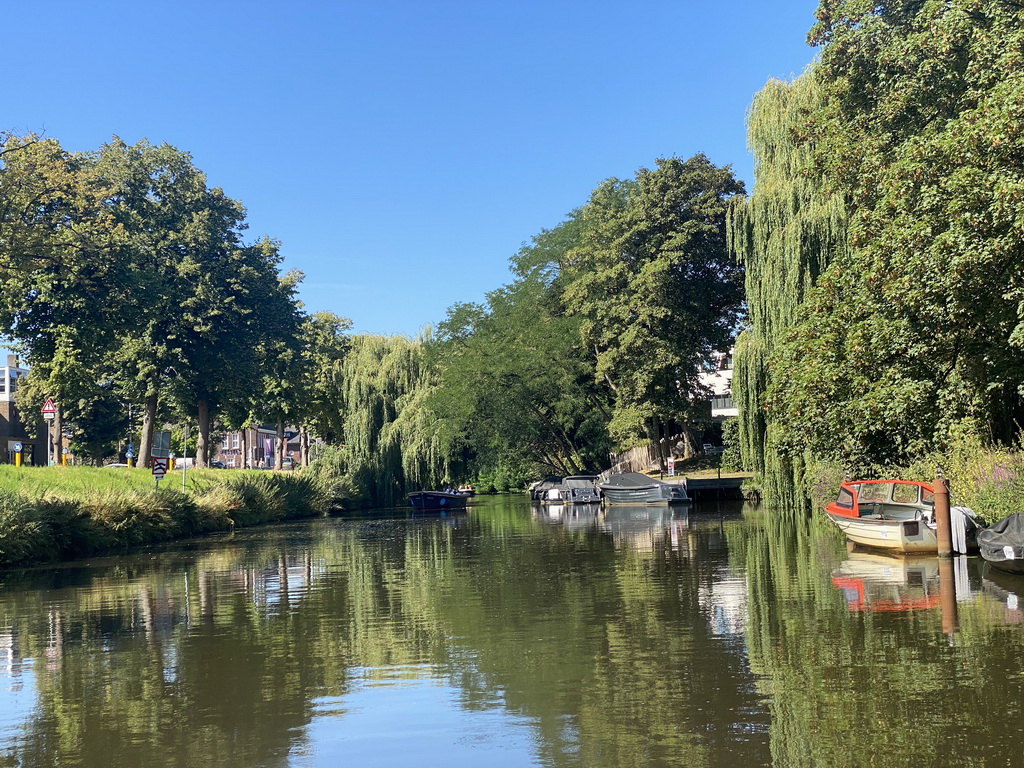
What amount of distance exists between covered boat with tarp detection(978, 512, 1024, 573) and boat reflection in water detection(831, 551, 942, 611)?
3.13 feet

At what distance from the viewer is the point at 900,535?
2002 centimetres

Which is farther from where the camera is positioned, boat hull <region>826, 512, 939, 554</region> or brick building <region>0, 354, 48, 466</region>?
brick building <region>0, 354, 48, 466</region>

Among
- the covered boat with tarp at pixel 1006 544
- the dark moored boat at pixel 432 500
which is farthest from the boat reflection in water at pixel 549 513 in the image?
the covered boat with tarp at pixel 1006 544

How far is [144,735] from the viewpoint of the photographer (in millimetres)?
8305

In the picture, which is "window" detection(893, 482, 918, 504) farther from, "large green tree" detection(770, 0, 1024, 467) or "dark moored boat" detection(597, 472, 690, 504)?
"dark moored boat" detection(597, 472, 690, 504)

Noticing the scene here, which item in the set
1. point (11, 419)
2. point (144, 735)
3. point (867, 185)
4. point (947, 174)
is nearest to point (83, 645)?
point (144, 735)

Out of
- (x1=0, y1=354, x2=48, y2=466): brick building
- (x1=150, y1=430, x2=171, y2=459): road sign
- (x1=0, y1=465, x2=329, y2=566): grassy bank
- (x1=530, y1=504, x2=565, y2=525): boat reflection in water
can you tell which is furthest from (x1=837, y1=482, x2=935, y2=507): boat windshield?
(x1=0, y1=354, x2=48, y2=466): brick building

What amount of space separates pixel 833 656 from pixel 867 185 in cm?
1484

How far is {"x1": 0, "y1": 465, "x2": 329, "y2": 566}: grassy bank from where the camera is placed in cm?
2666

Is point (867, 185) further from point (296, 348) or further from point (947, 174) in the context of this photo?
point (296, 348)

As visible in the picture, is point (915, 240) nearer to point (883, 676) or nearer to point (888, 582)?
point (888, 582)

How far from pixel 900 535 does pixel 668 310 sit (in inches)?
1273

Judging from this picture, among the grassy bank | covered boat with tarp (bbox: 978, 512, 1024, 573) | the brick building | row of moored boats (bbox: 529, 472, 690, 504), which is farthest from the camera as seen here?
the brick building

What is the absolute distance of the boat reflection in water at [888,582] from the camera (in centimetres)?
1372
